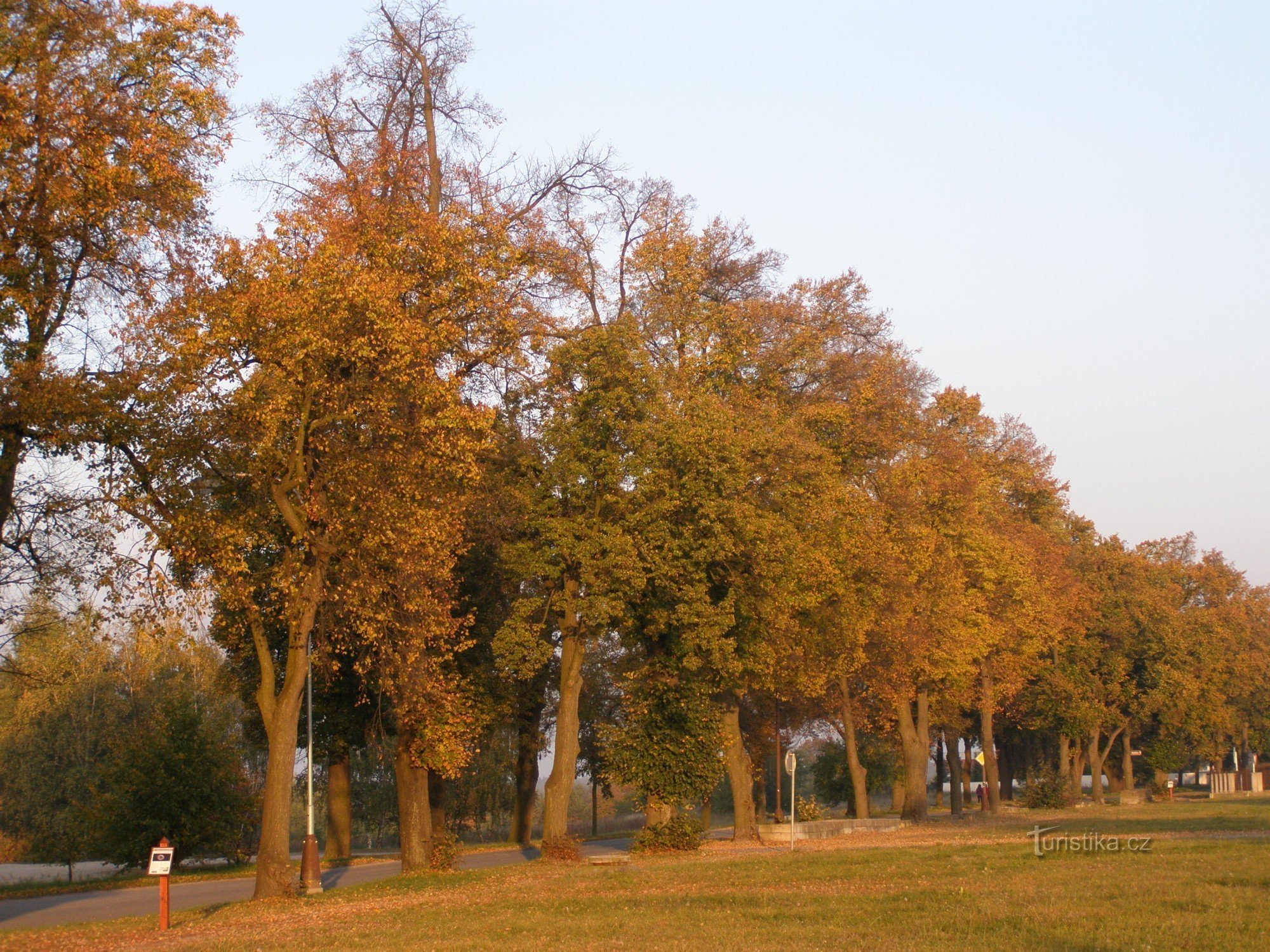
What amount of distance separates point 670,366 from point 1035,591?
21.7 metres

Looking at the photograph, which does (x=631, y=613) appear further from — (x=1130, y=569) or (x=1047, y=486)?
(x=1130, y=569)

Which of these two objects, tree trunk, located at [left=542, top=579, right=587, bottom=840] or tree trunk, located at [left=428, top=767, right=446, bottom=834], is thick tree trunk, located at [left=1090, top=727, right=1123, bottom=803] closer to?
tree trunk, located at [left=428, top=767, right=446, bottom=834]

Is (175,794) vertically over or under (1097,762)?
over

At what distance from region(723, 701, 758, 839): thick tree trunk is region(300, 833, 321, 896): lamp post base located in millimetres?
13161

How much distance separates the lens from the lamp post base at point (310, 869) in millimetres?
24500

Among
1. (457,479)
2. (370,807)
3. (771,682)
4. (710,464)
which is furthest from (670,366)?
(370,807)

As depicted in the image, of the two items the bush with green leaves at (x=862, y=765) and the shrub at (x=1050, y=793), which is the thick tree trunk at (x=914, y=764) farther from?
the bush with green leaves at (x=862, y=765)

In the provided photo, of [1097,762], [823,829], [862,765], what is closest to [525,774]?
[823,829]

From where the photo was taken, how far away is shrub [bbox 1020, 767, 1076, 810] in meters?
58.1

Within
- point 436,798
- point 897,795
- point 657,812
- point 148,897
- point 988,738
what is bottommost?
point 897,795

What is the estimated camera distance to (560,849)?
96.3 ft

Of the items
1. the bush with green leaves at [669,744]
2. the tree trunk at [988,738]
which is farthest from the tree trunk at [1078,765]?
the bush with green leaves at [669,744]

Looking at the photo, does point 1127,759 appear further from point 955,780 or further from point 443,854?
point 443,854

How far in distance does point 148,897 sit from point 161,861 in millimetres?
12074
